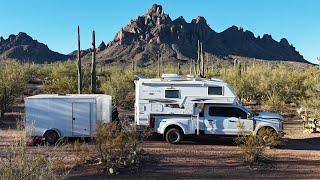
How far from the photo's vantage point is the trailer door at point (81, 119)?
744 inches

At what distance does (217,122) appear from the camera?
19.2 metres

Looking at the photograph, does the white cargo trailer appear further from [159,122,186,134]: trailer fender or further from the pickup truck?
the pickup truck

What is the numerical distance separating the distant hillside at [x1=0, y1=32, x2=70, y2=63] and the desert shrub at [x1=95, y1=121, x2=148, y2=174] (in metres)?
101

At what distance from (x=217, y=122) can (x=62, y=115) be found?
19.2 ft

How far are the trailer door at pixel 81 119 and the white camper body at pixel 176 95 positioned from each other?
1.94m

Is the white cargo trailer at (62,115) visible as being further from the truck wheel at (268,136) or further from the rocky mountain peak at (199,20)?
the rocky mountain peak at (199,20)

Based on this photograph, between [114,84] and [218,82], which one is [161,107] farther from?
[114,84]

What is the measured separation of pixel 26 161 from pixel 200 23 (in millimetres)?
118381

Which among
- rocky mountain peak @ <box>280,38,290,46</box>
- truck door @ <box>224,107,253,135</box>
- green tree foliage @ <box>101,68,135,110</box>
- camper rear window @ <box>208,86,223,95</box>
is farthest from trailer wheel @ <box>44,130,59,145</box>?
rocky mountain peak @ <box>280,38,290,46</box>

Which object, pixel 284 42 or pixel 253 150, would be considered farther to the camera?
pixel 284 42

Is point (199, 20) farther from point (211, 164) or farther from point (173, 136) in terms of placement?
point (211, 164)

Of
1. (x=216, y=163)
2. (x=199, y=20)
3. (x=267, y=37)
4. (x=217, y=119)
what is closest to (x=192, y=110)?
(x=217, y=119)

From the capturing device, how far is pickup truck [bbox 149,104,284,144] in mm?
19109

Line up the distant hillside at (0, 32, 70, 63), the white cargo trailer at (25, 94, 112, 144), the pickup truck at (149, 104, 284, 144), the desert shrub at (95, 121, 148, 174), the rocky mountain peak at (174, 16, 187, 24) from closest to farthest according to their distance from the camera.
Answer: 1. the desert shrub at (95, 121, 148, 174)
2. the white cargo trailer at (25, 94, 112, 144)
3. the pickup truck at (149, 104, 284, 144)
4. the distant hillside at (0, 32, 70, 63)
5. the rocky mountain peak at (174, 16, 187, 24)
